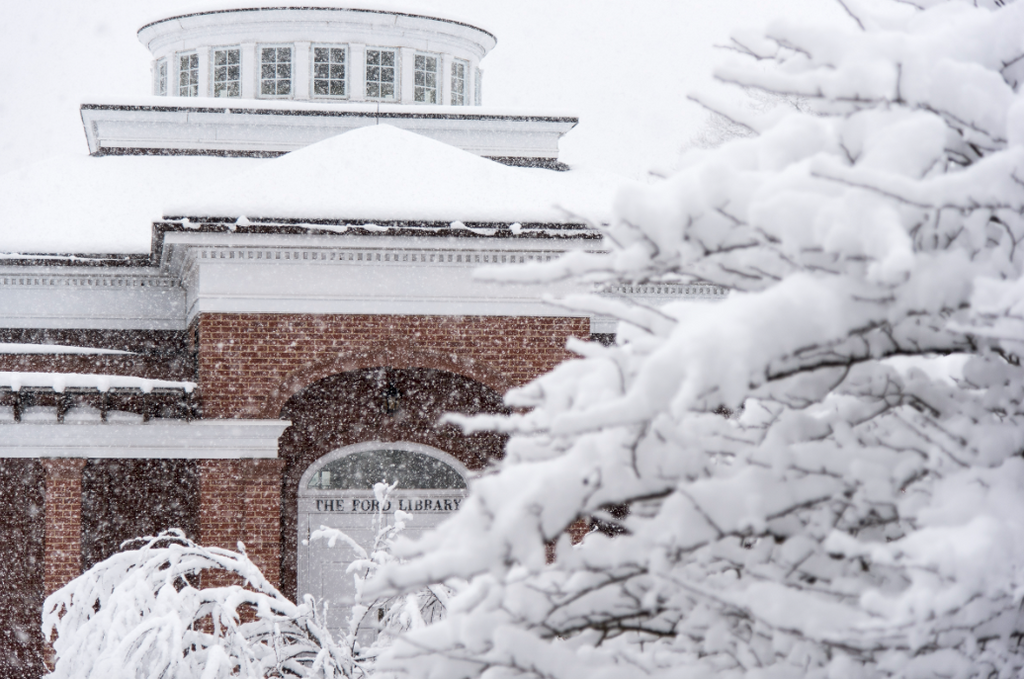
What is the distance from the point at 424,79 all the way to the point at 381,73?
2.54ft

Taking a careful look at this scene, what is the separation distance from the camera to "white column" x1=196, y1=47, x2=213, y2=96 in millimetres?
20281

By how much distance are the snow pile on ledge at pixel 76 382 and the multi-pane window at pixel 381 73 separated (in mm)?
9569

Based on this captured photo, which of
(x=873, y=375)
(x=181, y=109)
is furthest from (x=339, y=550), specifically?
(x=873, y=375)

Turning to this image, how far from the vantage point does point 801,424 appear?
9.08ft

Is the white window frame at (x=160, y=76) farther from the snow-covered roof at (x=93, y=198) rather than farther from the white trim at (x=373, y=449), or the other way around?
the white trim at (x=373, y=449)

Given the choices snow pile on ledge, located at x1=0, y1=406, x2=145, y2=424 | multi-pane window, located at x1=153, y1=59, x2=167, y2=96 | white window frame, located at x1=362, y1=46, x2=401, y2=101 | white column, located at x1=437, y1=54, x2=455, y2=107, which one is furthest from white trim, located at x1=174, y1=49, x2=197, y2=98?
snow pile on ledge, located at x1=0, y1=406, x2=145, y2=424

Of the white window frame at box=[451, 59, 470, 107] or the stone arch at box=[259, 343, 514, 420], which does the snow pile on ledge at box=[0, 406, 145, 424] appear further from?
the white window frame at box=[451, 59, 470, 107]

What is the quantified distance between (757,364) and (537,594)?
0.82 metres

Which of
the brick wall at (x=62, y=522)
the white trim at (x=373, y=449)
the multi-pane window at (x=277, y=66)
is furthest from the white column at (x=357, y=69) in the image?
the brick wall at (x=62, y=522)

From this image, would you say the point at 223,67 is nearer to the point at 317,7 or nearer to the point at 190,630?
the point at 317,7

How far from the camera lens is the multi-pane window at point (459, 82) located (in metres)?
21.1

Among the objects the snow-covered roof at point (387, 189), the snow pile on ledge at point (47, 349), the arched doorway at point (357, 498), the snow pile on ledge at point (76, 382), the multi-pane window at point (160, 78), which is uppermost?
the multi-pane window at point (160, 78)

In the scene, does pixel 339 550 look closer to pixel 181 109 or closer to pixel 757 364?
pixel 181 109

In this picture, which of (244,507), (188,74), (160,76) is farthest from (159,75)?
(244,507)
